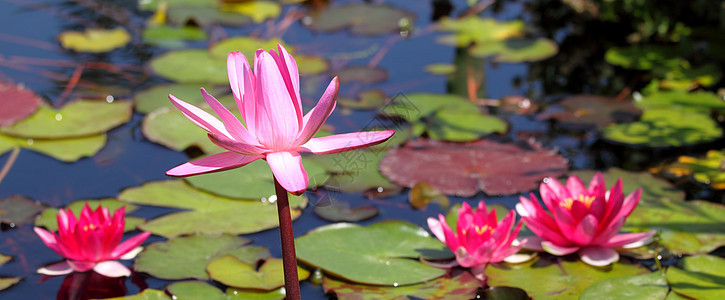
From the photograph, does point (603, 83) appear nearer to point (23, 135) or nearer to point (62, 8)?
point (23, 135)

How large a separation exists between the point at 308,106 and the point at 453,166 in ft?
2.71

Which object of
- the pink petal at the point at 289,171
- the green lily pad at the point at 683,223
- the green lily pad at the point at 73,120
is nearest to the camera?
the pink petal at the point at 289,171

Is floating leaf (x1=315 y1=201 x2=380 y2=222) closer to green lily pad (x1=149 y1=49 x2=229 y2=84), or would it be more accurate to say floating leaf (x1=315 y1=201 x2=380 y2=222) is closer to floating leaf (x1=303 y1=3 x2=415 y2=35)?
green lily pad (x1=149 y1=49 x2=229 y2=84)

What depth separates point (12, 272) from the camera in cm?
201

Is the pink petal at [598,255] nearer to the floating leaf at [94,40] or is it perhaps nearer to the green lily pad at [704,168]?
the green lily pad at [704,168]

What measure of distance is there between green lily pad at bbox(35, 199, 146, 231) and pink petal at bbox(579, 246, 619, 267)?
4.59 feet

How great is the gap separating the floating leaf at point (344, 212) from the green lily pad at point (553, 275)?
0.50 meters

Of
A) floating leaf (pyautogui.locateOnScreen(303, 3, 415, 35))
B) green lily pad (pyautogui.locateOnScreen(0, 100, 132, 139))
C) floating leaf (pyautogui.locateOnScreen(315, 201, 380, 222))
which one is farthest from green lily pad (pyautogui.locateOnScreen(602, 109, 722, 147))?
green lily pad (pyautogui.locateOnScreen(0, 100, 132, 139))

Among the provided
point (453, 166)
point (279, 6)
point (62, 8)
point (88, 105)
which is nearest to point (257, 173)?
point (453, 166)

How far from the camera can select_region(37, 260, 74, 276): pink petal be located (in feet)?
6.49

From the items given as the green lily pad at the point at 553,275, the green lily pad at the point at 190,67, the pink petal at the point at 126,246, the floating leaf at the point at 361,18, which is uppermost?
the floating leaf at the point at 361,18

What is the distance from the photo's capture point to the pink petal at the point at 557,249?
200 centimetres

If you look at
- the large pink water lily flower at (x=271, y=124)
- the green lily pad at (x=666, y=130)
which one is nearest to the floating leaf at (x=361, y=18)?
the green lily pad at (x=666, y=130)

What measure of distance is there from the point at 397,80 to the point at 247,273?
5.72 ft
